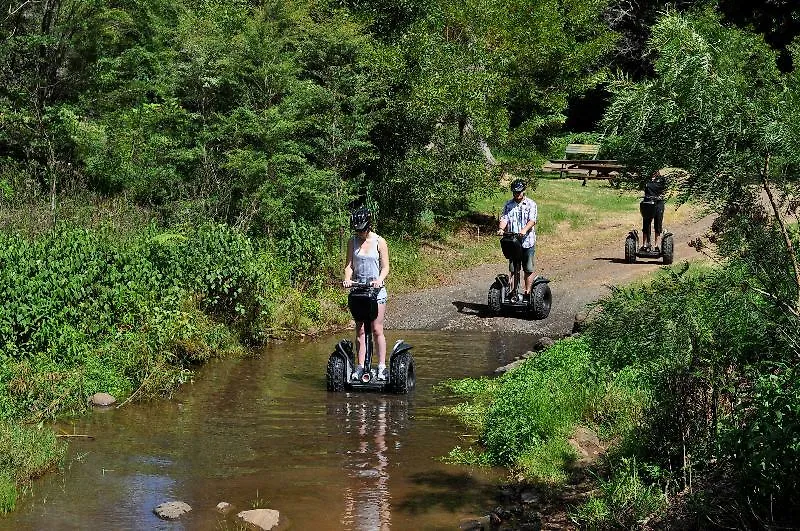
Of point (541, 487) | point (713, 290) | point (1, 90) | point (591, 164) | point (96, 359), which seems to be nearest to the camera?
point (713, 290)

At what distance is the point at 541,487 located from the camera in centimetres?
839

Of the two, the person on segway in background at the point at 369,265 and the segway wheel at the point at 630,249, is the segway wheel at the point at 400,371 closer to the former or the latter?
the person on segway in background at the point at 369,265

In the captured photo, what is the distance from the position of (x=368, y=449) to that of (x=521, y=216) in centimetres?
635

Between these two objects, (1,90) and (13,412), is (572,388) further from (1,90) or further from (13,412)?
(1,90)

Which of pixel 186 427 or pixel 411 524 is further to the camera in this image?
pixel 186 427

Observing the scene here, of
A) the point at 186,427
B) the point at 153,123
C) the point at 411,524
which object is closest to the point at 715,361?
the point at 411,524

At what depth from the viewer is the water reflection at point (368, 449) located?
8.04 m

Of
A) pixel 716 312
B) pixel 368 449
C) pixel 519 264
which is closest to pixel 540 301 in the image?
pixel 519 264

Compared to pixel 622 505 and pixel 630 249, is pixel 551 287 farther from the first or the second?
pixel 622 505

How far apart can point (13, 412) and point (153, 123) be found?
27.9ft

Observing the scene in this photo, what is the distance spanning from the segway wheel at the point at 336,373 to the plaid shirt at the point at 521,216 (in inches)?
184

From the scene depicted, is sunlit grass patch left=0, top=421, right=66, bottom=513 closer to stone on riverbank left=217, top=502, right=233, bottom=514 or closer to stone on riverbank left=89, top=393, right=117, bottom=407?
stone on riverbank left=217, top=502, right=233, bottom=514

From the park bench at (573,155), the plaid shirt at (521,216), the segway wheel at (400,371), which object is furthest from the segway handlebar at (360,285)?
the park bench at (573,155)

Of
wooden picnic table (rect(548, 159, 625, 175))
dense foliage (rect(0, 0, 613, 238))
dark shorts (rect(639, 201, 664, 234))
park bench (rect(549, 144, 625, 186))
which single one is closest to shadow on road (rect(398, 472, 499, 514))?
dense foliage (rect(0, 0, 613, 238))
